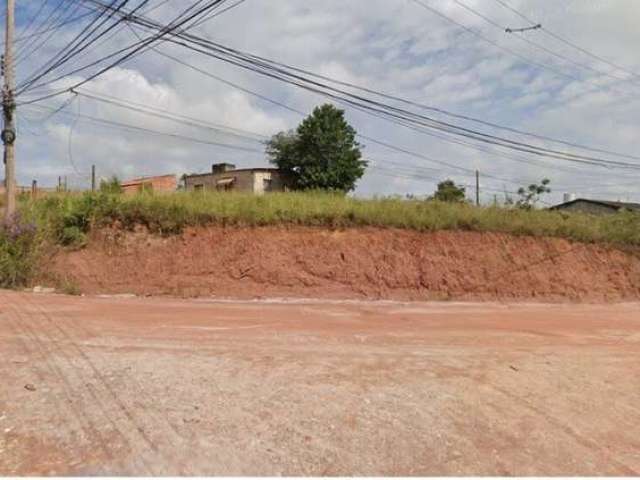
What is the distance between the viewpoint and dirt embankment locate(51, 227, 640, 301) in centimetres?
1722

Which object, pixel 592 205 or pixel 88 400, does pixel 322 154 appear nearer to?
pixel 592 205

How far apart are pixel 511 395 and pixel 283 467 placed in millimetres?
3301

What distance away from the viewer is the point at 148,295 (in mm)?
16703

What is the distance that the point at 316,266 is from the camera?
17.8m

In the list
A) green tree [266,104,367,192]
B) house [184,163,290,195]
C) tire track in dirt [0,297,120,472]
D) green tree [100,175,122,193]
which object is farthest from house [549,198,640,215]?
tire track in dirt [0,297,120,472]

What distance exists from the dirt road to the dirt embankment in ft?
20.0

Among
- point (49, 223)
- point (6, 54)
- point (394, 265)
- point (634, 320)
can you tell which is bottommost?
point (634, 320)

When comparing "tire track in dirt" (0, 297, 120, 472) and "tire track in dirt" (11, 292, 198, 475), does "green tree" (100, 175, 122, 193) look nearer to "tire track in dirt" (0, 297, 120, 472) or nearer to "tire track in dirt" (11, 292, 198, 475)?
"tire track in dirt" (0, 297, 120, 472)

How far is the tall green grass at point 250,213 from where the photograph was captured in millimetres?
18344

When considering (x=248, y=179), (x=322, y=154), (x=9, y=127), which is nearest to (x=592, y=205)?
(x=322, y=154)

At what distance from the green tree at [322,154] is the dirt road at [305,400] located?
106 ft

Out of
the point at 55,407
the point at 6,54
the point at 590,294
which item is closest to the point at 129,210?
the point at 6,54

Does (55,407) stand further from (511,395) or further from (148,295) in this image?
(148,295)

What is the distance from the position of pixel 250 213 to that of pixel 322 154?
25.4 m
